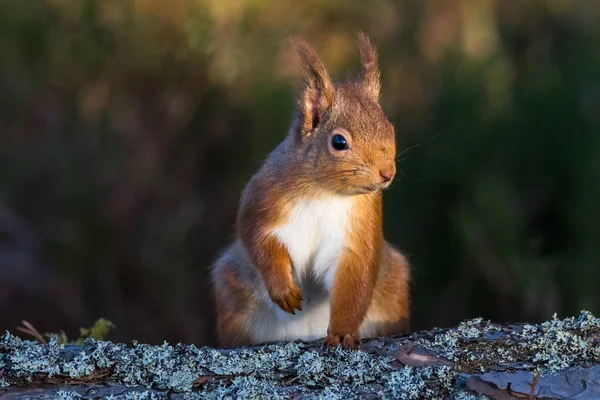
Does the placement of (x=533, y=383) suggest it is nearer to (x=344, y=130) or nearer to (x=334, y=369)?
(x=334, y=369)

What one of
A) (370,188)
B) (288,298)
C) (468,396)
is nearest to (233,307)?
(288,298)

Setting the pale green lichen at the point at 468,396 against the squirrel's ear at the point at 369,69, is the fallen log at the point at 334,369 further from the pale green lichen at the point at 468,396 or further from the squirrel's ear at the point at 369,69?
the squirrel's ear at the point at 369,69

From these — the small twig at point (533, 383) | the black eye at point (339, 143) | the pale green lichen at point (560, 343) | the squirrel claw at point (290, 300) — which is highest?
the black eye at point (339, 143)

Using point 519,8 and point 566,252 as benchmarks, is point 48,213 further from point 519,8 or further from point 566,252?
point 519,8

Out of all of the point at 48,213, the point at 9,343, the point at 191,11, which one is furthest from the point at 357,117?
the point at 48,213

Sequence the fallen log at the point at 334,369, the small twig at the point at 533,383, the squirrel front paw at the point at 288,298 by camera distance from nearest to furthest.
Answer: the small twig at the point at 533,383 → the fallen log at the point at 334,369 → the squirrel front paw at the point at 288,298

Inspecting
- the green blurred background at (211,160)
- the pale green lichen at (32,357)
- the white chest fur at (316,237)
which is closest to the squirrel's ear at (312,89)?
the white chest fur at (316,237)
